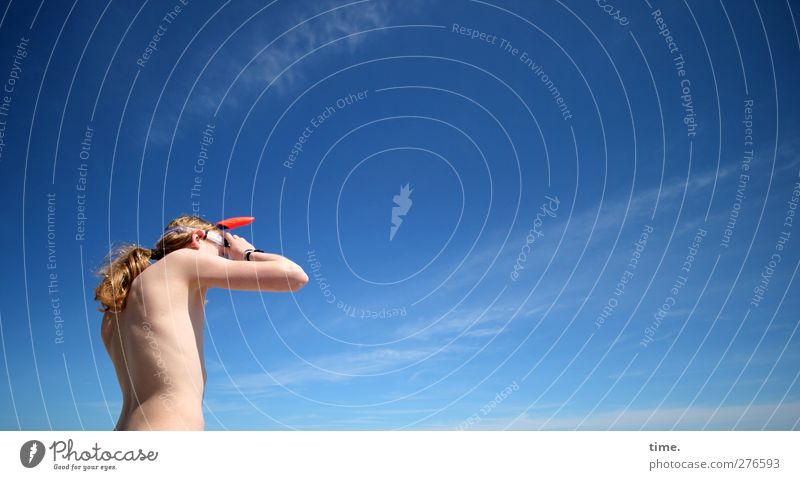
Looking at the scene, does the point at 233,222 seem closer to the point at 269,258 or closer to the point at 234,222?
the point at 234,222

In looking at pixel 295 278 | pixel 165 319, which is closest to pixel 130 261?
pixel 165 319

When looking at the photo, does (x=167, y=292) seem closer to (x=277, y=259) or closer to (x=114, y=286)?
(x=114, y=286)

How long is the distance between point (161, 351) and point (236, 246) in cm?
200

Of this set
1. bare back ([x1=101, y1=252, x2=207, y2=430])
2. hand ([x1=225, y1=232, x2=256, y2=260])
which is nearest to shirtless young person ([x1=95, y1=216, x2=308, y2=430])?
bare back ([x1=101, y1=252, x2=207, y2=430])

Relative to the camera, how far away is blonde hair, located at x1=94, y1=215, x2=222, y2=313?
20.3ft

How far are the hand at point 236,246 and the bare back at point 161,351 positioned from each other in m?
1.05

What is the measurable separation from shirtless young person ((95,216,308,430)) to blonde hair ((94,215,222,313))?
12 millimetres

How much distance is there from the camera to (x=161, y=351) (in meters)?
5.59

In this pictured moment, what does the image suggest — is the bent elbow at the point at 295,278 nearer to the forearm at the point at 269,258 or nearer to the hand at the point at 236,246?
the forearm at the point at 269,258

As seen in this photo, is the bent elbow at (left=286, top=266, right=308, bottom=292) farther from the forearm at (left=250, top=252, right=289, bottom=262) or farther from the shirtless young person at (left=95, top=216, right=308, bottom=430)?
the forearm at (left=250, top=252, right=289, bottom=262)
